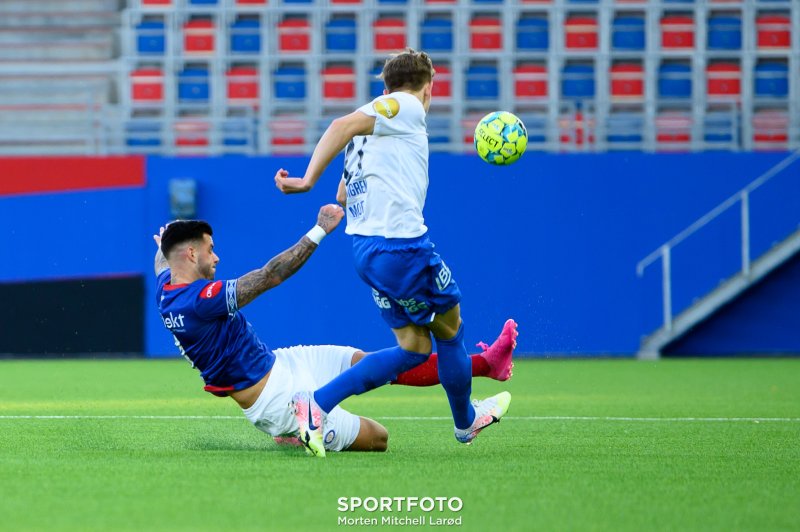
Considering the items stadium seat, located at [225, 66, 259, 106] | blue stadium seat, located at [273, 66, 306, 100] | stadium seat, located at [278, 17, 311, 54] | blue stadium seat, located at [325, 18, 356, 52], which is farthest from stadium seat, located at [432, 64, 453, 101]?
stadium seat, located at [225, 66, 259, 106]

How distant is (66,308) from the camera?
16.3 meters

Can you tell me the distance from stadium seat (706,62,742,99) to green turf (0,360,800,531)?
9491 millimetres

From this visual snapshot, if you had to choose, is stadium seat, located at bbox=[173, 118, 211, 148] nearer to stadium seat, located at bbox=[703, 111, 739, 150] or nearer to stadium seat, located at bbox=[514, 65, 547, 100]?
stadium seat, located at bbox=[514, 65, 547, 100]

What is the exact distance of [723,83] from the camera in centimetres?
1888

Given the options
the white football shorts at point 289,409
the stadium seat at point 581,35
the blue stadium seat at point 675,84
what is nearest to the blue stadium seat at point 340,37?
the stadium seat at point 581,35

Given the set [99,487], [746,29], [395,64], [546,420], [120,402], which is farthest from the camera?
[746,29]

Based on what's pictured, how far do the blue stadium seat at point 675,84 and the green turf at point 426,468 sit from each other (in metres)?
9.36

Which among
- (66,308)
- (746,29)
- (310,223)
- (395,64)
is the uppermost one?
(746,29)

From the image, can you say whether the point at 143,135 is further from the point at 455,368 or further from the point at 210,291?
the point at 455,368

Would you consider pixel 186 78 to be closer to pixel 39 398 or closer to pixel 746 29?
pixel 746 29

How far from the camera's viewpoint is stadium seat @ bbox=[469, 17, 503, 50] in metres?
19.5

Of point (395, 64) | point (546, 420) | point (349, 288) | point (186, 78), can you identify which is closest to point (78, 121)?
point (186, 78)

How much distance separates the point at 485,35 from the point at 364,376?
14.3 m

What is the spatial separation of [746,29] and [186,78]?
25.5 ft
